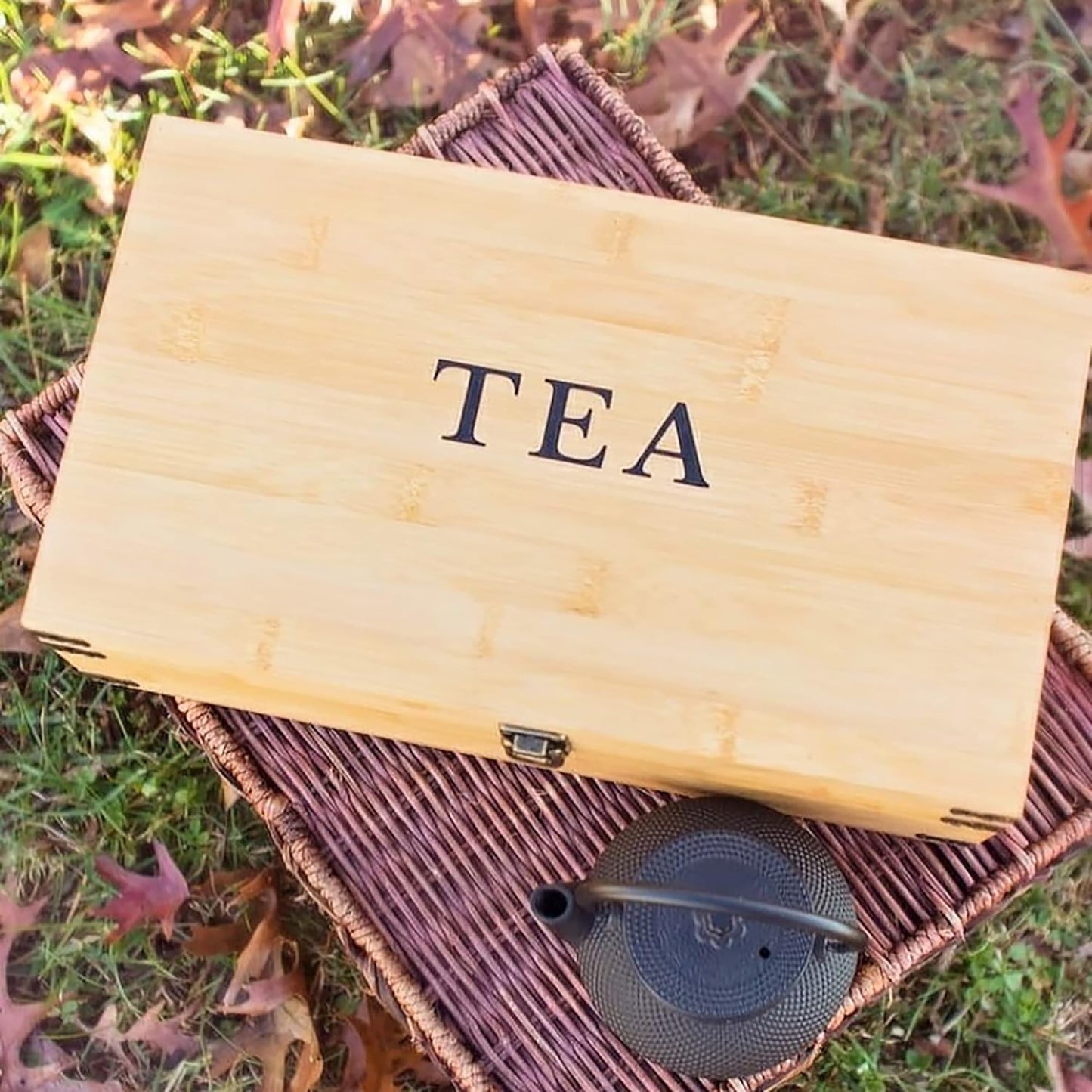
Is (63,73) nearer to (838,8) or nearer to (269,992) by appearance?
(838,8)

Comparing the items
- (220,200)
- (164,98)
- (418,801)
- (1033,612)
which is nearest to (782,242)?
(1033,612)

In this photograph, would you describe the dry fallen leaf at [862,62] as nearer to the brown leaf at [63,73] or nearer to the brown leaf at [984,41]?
the brown leaf at [984,41]

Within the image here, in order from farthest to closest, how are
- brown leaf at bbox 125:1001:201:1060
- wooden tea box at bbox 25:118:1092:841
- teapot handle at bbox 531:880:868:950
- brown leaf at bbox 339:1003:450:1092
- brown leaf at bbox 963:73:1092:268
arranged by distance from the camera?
brown leaf at bbox 963:73:1092:268 → brown leaf at bbox 125:1001:201:1060 → brown leaf at bbox 339:1003:450:1092 → wooden tea box at bbox 25:118:1092:841 → teapot handle at bbox 531:880:868:950

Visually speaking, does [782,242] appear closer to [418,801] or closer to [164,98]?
[418,801]

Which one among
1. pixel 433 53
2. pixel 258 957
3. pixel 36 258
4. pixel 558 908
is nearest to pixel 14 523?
pixel 36 258

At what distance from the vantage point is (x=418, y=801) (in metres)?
1.45

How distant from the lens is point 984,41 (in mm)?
2008

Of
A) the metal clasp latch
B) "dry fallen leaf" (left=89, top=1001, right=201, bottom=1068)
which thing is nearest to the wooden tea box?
the metal clasp latch

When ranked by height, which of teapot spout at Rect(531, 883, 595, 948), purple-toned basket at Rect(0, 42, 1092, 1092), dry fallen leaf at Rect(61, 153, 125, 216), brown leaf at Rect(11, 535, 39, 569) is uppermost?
dry fallen leaf at Rect(61, 153, 125, 216)

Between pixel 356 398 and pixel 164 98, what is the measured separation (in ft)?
3.42

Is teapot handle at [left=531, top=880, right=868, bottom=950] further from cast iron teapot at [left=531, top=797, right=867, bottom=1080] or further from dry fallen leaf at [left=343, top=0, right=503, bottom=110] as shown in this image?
dry fallen leaf at [left=343, top=0, right=503, bottom=110]

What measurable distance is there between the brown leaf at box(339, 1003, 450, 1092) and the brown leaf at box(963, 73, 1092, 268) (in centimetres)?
150

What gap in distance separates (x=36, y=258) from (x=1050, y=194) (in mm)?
1596

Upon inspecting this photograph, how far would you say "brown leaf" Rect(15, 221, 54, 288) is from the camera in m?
1.95
